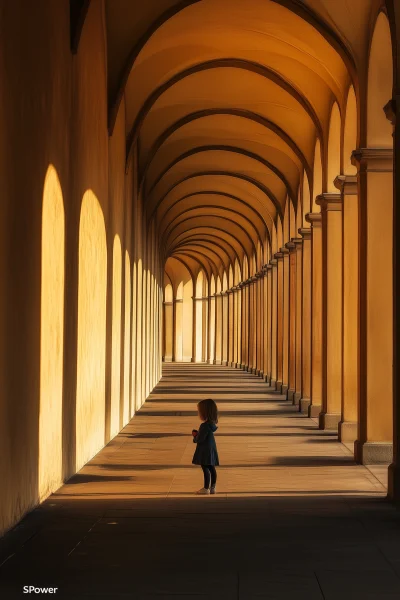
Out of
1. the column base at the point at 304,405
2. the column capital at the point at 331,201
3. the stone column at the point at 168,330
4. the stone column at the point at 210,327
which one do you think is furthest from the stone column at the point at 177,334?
the column capital at the point at 331,201

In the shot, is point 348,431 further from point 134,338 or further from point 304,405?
point 134,338

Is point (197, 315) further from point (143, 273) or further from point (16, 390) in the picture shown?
point (16, 390)

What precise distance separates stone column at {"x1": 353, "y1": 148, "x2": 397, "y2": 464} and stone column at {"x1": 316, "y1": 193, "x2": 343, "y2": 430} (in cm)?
558

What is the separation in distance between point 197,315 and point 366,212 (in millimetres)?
60316

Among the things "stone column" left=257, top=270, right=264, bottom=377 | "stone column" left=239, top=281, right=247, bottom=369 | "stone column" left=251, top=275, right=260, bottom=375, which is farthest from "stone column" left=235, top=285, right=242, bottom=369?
"stone column" left=257, top=270, right=264, bottom=377

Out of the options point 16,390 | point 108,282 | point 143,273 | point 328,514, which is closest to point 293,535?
point 328,514

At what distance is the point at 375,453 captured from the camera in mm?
14930

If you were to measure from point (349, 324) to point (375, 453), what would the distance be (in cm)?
385

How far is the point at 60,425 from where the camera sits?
12266 millimetres

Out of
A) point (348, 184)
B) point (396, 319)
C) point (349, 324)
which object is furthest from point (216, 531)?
point (348, 184)

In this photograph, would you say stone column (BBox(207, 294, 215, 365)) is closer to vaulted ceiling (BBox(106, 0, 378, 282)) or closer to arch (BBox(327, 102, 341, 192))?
vaulted ceiling (BBox(106, 0, 378, 282))

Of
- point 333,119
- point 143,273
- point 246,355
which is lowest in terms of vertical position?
point 246,355

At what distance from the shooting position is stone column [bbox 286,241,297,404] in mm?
30734

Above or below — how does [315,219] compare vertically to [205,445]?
above
